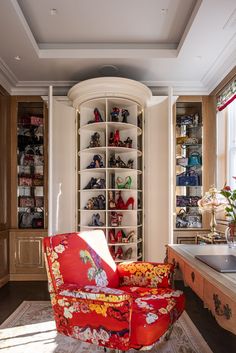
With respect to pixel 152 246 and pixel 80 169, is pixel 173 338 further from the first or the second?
pixel 80 169

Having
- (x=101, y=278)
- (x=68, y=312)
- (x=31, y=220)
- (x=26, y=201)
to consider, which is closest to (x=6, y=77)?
(x=26, y=201)

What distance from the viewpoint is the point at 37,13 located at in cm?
301

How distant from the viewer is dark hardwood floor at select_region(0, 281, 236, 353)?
2.47 m

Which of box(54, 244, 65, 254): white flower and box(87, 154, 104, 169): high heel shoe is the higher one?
box(87, 154, 104, 169): high heel shoe

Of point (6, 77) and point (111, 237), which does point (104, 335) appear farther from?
point (6, 77)

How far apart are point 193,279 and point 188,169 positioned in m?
2.64

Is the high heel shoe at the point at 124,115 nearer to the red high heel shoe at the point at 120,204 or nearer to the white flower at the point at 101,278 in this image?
the red high heel shoe at the point at 120,204

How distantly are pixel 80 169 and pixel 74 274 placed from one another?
2.15m

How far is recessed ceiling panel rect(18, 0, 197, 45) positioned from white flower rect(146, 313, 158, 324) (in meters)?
2.49

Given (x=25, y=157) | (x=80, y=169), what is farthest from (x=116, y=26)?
(x=25, y=157)

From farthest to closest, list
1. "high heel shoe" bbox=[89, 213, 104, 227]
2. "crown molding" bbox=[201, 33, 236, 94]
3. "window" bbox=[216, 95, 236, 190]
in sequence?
"high heel shoe" bbox=[89, 213, 104, 227]
"window" bbox=[216, 95, 236, 190]
"crown molding" bbox=[201, 33, 236, 94]

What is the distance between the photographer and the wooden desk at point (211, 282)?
55.9 inches

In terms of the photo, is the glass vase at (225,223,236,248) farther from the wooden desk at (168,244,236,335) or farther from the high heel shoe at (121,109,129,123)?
the high heel shoe at (121,109,129,123)

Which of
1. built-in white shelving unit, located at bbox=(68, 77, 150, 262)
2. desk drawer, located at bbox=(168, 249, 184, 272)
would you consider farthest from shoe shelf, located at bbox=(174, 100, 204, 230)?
desk drawer, located at bbox=(168, 249, 184, 272)
